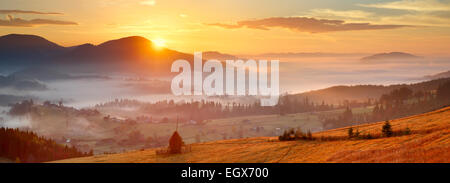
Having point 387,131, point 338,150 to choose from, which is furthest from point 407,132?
point 338,150

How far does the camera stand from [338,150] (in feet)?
140

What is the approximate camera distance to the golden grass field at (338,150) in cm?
3631

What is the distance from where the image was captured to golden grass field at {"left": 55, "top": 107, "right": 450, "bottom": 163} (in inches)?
1430

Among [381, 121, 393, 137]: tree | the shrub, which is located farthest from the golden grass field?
[381, 121, 393, 137]: tree

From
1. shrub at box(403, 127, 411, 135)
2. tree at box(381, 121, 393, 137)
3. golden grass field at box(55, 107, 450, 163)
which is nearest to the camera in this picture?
golden grass field at box(55, 107, 450, 163)

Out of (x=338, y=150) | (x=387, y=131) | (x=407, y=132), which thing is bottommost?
(x=338, y=150)

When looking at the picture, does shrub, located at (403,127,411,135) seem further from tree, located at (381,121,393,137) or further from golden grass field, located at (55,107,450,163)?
tree, located at (381,121,393,137)

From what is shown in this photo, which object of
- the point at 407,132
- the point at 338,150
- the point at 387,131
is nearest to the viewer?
the point at 338,150

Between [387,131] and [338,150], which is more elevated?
[387,131]

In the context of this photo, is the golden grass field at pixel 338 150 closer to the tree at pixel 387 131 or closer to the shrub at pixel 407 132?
the shrub at pixel 407 132

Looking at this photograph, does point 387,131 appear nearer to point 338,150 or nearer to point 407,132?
point 407,132

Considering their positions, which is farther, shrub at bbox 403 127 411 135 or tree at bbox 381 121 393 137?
tree at bbox 381 121 393 137

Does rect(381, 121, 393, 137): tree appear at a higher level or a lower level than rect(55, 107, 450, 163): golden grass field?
higher
